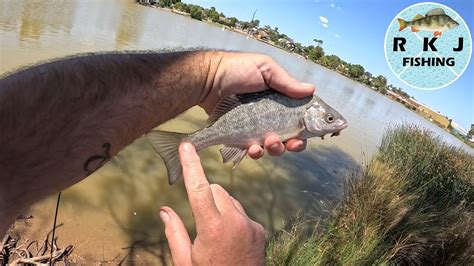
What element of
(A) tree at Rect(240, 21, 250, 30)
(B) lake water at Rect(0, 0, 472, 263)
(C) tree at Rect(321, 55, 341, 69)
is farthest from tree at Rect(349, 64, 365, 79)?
(B) lake water at Rect(0, 0, 472, 263)

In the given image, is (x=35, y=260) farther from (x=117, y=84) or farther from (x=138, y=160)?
(x=138, y=160)

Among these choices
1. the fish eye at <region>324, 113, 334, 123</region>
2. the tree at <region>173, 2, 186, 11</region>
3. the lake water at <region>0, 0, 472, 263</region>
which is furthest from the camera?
the tree at <region>173, 2, 186, 11</region>

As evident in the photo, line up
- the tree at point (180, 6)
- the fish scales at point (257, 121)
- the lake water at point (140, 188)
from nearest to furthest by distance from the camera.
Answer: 1. the fish scales at point (257, 121)
2. the lake water at point (140, 188)
3. the tree at point (180, 6)

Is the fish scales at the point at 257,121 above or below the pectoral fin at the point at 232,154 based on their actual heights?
above

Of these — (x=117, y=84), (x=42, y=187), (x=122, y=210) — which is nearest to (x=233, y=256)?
(x=42, y=187)

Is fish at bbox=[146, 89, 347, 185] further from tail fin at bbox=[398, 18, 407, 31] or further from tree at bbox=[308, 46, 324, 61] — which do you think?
tree at bbox=[308, 46, 324, 61]

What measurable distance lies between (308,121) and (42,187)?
88.2 inches

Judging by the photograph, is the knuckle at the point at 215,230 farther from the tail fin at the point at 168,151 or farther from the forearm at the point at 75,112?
the tail fin at the point at 168,151

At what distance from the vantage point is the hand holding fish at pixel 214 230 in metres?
1.48

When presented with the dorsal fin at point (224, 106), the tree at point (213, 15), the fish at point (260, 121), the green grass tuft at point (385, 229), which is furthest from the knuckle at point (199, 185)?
the tree at point (213, 15)

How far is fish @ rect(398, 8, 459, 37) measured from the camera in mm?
11988

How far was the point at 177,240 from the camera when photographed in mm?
1642

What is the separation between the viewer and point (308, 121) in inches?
135

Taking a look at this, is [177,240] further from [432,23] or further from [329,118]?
[432,23]
